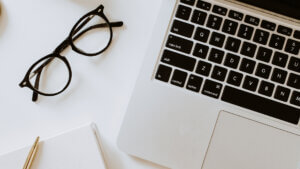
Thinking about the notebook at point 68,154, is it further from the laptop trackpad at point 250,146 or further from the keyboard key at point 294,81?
the keyboard key at point 294,81

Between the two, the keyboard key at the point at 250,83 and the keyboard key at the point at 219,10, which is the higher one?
the keyboard key at the point at 219,10

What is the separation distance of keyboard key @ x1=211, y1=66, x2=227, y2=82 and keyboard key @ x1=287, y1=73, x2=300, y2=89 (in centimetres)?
10

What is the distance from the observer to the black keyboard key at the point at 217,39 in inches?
22.2

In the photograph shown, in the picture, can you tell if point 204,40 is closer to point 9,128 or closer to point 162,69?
point 162,69

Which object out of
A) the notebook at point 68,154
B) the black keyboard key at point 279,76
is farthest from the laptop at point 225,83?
the notebook at point 68,154

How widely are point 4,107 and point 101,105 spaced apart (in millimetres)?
185

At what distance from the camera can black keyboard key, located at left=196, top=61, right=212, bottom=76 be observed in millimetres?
564

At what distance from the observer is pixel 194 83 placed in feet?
1.86

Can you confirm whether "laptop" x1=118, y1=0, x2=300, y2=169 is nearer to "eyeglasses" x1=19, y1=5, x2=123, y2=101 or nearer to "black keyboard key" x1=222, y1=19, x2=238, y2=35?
"black keyboard key" x1=222, y1=19, x2=238, y2=35

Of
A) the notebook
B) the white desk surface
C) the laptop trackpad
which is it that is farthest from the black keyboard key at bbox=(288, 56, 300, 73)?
the notebook

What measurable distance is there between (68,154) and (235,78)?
1.06 ft

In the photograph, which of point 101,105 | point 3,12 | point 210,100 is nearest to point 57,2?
point 3,12

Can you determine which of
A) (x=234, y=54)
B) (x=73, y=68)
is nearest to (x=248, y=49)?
(x=234, y=54)

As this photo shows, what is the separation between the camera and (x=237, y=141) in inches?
22.8
